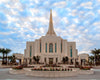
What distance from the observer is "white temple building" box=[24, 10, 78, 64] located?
5409cm

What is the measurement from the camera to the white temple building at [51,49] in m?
54.1

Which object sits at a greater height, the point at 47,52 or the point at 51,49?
the point at 51,49

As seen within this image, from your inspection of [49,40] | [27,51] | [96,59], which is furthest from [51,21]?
[96,59]

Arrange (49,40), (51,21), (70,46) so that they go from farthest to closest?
(51,21), (70,46), (49,40)

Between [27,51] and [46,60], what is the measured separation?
40.1 feet

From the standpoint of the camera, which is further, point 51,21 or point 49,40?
point 51,21

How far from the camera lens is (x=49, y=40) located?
57406mm

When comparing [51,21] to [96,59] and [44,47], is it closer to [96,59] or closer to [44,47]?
[44,47]

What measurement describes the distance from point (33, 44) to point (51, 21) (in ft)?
49.1

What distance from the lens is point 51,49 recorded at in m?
57.0

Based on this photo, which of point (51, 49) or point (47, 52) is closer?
point (47, 52)

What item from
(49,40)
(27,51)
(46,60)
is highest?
(49,40)

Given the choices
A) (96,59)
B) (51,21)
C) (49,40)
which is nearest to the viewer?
(96,59)

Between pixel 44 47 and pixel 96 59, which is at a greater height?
pixel 44 47
